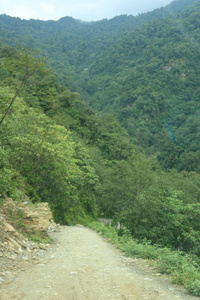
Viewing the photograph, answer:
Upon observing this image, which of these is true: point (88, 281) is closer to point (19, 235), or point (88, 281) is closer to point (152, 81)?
point (19, 235)

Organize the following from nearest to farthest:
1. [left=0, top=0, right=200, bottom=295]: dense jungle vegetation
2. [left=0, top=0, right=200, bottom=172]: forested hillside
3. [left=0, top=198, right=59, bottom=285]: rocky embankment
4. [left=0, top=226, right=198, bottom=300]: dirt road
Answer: [left=0, top=226, right=198, bottom=300]: dirt road → [left=0, top=198, right=59, bottom=285]: rocky embankment → [left=0, top=0, right=200, bottom=295]: dense jungle vegetation → [left=0, top=0, right=200, bottom=172]: forested hillside

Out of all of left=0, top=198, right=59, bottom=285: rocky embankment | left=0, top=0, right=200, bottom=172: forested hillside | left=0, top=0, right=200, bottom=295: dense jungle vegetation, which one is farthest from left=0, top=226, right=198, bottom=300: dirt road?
left=0, top=0, right=200, bottom=172: forested hillside

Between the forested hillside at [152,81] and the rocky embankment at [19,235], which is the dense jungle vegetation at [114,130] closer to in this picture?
the forested hillside at [152,81]

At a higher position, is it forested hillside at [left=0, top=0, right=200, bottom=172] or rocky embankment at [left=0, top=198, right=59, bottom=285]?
forested hillside at [left=0, top=0, right=200, bottom=172]

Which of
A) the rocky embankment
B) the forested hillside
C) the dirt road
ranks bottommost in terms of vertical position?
the rocky embankment

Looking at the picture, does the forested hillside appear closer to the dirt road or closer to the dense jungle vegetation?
the dense jungle vegetation

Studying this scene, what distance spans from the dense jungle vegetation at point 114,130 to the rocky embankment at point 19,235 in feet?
3.13

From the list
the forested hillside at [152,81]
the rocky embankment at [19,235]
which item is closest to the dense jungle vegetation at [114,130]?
the forested hillside at [152,81]

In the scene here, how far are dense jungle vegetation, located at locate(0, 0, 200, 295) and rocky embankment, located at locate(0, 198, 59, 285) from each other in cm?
95

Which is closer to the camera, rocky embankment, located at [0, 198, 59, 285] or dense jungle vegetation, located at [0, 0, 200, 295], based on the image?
rocky embankment, located at [0, 198, 59, 285]

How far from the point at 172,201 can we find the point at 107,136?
1442 inches

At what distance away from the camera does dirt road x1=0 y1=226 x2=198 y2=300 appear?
464 centimetres

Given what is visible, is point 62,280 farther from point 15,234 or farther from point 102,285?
point 15,234

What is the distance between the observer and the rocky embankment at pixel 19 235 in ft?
20.6
